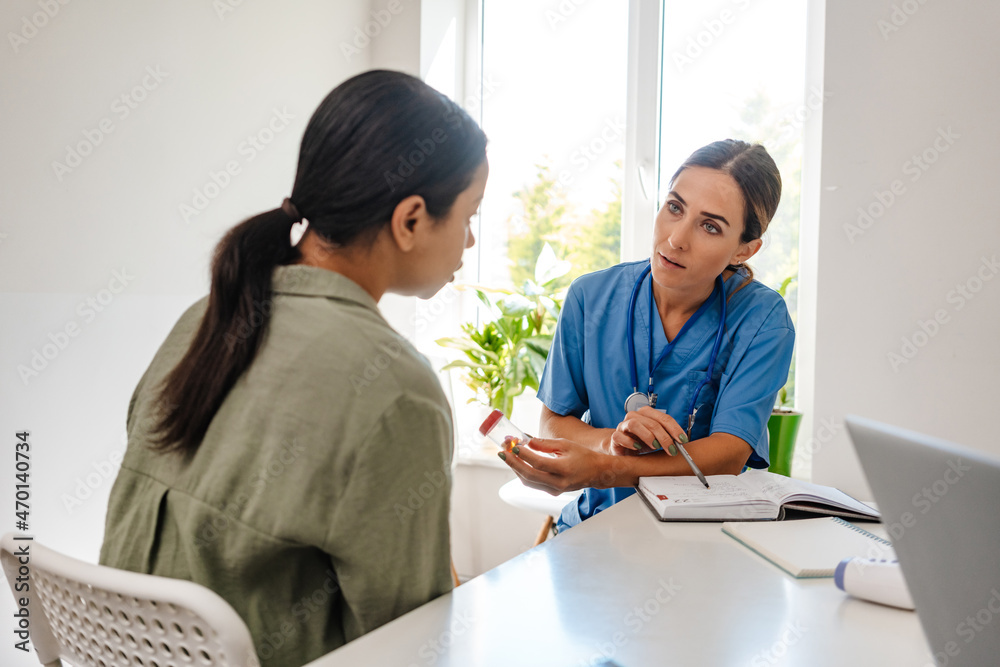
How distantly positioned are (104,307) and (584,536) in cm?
151

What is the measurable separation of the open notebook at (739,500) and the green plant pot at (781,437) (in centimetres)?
75

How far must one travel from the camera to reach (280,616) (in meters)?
0.72

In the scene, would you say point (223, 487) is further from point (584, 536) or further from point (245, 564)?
point (584, 536)

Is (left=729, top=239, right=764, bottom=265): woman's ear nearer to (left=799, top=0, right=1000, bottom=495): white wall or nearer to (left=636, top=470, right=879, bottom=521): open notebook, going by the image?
(left=636, top=470, right=879, bottom=521): open notebook

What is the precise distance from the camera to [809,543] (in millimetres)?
1011

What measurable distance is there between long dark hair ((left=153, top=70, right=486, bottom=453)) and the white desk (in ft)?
1.07

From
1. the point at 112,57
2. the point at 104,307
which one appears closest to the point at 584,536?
the point at 104,307

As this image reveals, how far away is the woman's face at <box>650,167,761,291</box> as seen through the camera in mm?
1473

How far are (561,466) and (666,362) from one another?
0.44 meters

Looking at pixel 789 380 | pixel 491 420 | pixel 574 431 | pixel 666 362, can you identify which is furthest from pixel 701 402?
pixel 789 380

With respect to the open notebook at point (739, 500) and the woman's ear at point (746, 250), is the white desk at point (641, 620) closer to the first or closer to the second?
the open notebook at point (739, 500)

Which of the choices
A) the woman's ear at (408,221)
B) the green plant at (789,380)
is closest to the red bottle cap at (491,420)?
the woman's ear at (408,221)

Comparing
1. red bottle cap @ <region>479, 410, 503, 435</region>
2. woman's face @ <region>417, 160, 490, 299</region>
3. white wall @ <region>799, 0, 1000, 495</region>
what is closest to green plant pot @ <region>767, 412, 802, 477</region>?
white wall @ <region>799, 0, 1000, 495</region>

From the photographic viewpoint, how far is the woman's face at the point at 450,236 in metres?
0.92
